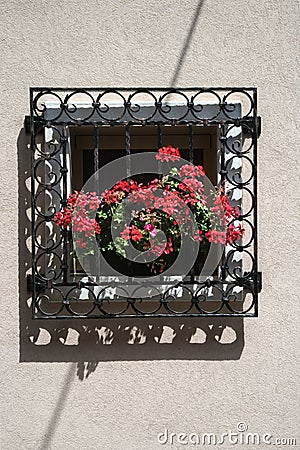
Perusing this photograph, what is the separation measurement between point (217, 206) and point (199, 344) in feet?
2.85

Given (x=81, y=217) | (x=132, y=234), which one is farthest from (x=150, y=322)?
(x=81, y=217)

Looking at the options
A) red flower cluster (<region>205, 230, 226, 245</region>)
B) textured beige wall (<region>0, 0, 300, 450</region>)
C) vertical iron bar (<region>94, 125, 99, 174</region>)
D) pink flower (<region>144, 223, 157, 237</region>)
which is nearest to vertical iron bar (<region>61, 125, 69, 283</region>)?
vertical iron bar (<region>94, 125, 99, 174</region>)

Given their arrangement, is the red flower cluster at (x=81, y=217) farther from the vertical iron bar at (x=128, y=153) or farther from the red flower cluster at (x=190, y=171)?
the red flower cluster at (x=190, y=171)

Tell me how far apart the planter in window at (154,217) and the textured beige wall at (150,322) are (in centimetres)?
37

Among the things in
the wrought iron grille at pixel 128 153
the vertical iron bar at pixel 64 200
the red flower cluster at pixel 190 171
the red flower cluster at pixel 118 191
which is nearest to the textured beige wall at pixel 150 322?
the wrought iron grille at pixel 128 153

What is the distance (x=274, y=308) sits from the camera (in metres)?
4.54

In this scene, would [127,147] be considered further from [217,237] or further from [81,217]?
[217,237]

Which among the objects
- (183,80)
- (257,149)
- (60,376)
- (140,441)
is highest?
(183,80)

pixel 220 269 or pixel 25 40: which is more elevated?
pixel 25 40

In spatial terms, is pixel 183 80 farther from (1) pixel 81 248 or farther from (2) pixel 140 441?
(2) pixel 140 441

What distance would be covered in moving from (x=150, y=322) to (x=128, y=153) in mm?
1038

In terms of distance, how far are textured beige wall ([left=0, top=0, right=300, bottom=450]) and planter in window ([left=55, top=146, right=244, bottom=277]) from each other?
1.20 ft

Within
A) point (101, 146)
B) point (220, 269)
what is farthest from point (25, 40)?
point (220, 269)

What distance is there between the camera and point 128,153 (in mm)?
4445
